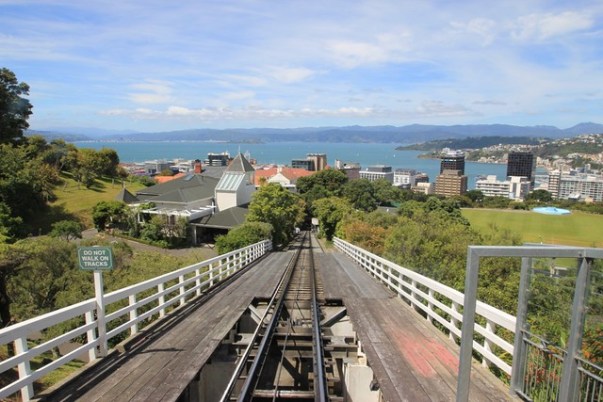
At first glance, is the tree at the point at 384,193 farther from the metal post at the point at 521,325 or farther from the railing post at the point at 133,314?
the metal post at the point at 521,325

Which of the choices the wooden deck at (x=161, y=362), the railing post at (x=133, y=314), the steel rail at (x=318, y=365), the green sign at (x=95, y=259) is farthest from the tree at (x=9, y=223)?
the green sign at (x=95, y=259)

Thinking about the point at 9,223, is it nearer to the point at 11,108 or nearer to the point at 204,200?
the point at 204,200

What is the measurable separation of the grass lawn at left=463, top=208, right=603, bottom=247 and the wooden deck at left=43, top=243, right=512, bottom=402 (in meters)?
63.9

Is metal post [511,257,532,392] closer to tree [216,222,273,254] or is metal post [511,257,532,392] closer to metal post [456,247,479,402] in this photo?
metal post [456,247,479,402]

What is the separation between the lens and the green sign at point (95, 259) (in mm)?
6398

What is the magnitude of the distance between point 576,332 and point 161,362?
5.64 meters

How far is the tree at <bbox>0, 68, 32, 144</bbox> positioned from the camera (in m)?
64.4

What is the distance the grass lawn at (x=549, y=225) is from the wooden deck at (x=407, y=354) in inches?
2468

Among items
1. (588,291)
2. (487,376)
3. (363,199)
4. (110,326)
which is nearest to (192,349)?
(487,376)

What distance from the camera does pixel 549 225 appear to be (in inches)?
3661

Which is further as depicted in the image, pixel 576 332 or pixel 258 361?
pixel 258 361

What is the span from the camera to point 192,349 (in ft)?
23.9

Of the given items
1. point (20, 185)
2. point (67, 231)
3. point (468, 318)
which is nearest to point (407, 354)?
point (468, 318)

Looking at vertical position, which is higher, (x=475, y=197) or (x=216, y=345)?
(x=216, y=345)
